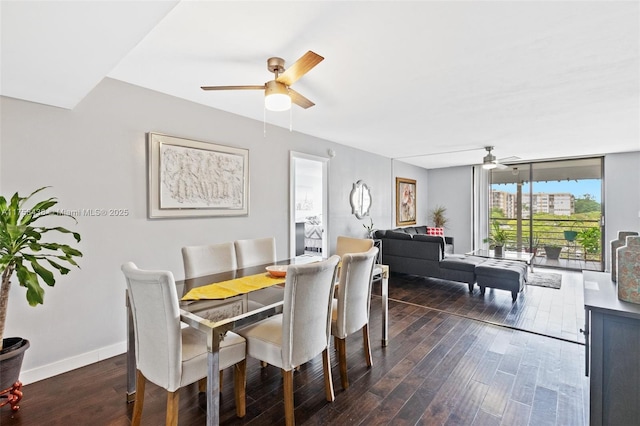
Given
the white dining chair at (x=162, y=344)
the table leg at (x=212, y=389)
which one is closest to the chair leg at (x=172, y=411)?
the white dining chair at (x=162, y=344)

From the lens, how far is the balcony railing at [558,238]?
6.29 m

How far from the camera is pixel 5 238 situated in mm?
1832

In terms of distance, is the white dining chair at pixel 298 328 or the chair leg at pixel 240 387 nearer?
the white dining chair at pixel 298 328

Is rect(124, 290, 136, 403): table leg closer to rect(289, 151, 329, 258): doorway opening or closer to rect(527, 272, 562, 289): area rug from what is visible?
rect(289, 151, 329, 258): doorway opening

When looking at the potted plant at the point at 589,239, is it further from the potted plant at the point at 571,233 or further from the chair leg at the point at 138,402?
the chair leg at the point at 138,402

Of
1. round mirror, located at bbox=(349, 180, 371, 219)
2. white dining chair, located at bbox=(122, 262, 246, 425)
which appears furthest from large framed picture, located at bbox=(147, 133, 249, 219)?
round mirror, located at bbox=(349, 180, 371, 219)

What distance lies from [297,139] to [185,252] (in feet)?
8.08

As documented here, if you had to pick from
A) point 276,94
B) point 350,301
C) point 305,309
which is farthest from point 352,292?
point 276,94

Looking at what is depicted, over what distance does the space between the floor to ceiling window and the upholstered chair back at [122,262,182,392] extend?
766 centimetres

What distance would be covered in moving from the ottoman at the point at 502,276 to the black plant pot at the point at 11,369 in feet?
16.1

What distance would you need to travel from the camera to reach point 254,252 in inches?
120

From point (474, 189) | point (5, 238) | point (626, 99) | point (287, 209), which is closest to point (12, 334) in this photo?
point (5, 238)

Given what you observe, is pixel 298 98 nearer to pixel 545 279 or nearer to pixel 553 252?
pixel 545 279

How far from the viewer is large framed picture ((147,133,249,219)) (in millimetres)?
2859
